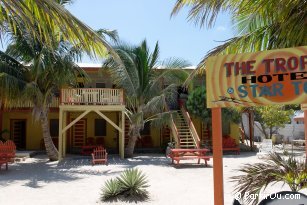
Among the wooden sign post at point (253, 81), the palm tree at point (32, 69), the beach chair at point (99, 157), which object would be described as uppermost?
the palm tree at point (32, 69)

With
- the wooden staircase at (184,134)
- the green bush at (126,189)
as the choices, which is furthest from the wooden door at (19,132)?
the green bush at (126,189)

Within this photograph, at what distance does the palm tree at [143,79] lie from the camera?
18.0 metres

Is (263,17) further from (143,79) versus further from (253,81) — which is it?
(143,79)

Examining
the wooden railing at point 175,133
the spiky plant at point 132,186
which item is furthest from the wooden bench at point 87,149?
the spiky plant at point 132,186

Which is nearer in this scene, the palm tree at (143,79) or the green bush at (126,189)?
the green bush at (126,189)

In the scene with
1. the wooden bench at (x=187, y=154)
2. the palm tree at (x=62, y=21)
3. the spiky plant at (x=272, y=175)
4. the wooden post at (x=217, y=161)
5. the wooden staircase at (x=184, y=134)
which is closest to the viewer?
the palm tree at (x=62, y=21)

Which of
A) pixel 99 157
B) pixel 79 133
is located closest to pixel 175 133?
pixel 99 157

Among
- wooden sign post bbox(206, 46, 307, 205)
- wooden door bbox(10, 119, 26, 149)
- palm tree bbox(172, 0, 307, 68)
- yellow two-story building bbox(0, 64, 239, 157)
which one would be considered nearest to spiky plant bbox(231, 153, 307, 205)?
wooden sign post bbox(206, 46, 307, 205)

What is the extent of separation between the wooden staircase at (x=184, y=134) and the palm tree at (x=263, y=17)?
457 inches

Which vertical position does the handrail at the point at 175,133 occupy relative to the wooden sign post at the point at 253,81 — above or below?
below

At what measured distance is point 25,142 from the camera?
22.8 m

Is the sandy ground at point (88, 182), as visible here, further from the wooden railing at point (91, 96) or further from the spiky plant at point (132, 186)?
the wooden railing at point (91, 96)

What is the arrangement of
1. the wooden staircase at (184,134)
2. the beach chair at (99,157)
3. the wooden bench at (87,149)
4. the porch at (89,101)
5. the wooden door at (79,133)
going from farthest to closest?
the wooden door at (79,133)
the wooden bench at (87,149)
the wooden staircase at (184,134)
the porch at (89,101)
the beach chair at (99,157)

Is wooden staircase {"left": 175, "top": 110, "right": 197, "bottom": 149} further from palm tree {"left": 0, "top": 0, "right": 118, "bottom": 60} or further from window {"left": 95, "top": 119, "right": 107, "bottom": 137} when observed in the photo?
palm tree {"left": 0, "top": 0, "right": 118, "bottom": 60}
